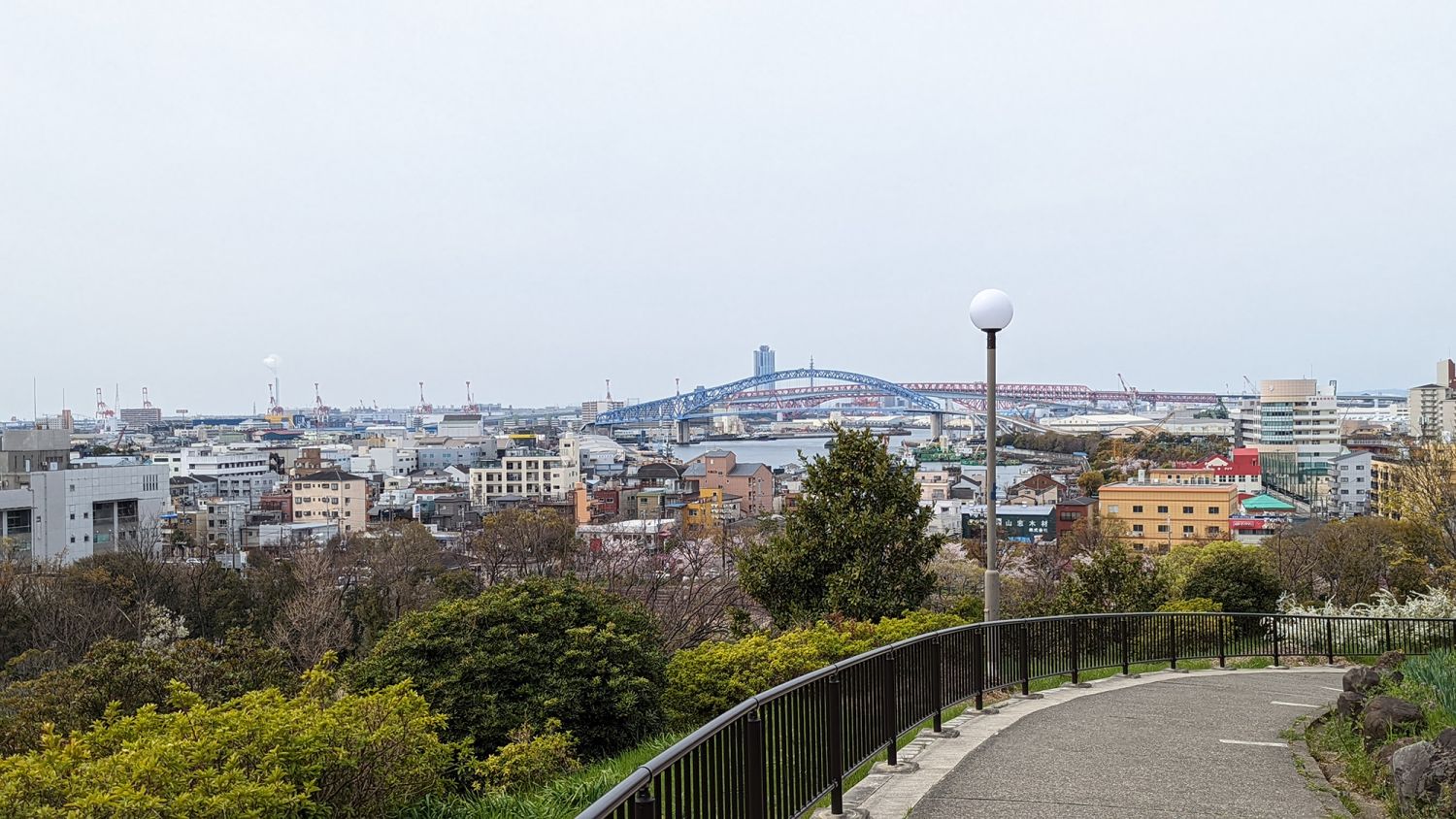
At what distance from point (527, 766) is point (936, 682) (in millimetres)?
2874

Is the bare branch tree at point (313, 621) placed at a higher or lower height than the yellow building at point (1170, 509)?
higher

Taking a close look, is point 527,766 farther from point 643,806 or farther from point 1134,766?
point 643,806

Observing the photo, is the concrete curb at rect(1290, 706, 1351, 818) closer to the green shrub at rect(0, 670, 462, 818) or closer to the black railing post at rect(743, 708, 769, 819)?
the black railing post at rect(743, 708, 769, 819)

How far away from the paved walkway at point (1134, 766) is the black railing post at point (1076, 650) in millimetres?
978

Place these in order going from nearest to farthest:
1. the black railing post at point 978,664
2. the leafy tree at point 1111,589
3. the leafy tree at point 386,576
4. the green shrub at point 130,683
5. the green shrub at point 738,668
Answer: the black railing post at point 978,664, the green shrub at point 738,668, the green shrub at point 130,683, the leafy tree at point 1111,589, the leafy tree at point 386,576

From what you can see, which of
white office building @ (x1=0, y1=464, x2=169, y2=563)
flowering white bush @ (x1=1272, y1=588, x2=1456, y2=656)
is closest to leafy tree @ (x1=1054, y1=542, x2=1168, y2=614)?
flowering white bush @ (x1=1272, y1=588, x2=1456, y2=656)

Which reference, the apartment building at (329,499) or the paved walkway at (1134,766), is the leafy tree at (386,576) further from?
the apartment building at (329,499)

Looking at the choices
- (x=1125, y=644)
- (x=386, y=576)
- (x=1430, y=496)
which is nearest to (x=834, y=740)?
(x=1125, y=644)

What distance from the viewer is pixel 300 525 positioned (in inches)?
3214

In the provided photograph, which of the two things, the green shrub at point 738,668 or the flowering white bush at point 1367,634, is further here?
the flowering white bush at point 1367,634

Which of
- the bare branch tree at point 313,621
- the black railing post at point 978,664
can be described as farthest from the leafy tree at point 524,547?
the black railing post at point 978,664

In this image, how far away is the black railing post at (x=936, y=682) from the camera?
7.75 m

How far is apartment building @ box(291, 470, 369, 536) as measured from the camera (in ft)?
318

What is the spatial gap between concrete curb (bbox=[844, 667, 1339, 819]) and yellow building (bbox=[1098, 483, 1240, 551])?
220 feet
